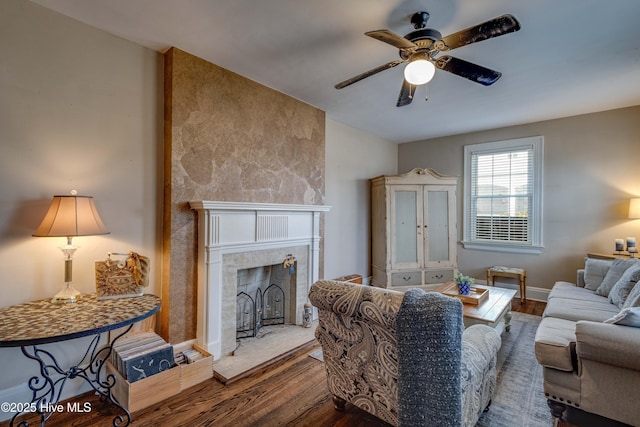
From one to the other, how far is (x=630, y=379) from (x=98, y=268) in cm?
334

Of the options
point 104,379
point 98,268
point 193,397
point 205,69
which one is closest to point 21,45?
point 205,69

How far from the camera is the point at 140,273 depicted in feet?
7.01

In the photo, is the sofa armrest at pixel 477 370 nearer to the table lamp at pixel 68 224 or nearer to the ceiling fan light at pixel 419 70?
the ceiling fan light at pixel 419 70

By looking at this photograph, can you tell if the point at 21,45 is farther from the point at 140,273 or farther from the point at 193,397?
the point at 193,397

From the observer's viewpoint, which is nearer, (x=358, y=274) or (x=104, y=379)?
(x=104, y=379)

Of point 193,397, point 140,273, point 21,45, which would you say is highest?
point 21,45

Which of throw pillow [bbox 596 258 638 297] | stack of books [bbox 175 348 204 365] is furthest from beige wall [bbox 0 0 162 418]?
throw pillow [bbox 596 258 638 297]

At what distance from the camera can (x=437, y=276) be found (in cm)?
477

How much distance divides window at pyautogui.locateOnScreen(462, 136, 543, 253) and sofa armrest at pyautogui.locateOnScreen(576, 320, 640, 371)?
10.2 feet

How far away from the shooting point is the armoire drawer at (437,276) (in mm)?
4754

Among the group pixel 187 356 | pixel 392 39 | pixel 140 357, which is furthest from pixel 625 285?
pixel 140 357

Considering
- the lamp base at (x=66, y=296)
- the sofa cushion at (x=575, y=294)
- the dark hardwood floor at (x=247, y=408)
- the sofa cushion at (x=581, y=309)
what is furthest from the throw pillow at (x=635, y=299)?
the lamp base at (x=66, y=296)

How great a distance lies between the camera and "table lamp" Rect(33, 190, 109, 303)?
1.84m

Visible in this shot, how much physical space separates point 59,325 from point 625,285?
415cm
